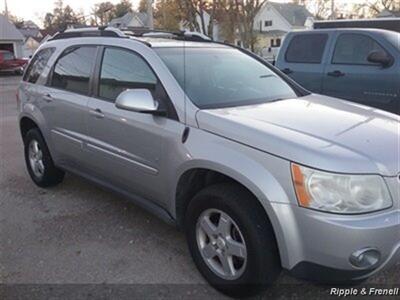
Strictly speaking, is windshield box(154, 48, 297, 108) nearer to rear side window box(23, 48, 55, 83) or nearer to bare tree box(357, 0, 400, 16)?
rear side window box(23, 48, 55, 83)

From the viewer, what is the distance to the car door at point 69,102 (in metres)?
4.34

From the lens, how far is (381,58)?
6.47 m

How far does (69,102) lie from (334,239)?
298 centimetres

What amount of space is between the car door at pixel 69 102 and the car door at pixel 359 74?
411cm

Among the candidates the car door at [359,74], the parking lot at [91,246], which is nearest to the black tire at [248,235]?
the parking lot at [91,246]

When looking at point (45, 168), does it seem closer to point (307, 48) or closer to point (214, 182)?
point (214, 182)

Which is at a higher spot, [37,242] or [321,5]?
[321,5]

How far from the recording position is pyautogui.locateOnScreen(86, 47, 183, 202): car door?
3447 millimetres

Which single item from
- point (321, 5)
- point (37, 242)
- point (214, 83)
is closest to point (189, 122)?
point (214, 83)

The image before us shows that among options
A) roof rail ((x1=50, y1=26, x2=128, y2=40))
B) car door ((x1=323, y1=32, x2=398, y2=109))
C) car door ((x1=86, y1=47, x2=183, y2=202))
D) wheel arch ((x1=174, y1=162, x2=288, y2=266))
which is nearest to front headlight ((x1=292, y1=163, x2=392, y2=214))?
wheel arch ((x1=174, y1=162, x2=288, y2=266))

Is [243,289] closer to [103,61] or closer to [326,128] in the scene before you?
[326,128]

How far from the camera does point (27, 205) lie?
4824mm

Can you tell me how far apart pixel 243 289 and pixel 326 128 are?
1.17 m

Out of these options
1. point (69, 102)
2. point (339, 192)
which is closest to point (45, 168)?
point (69, 102)
